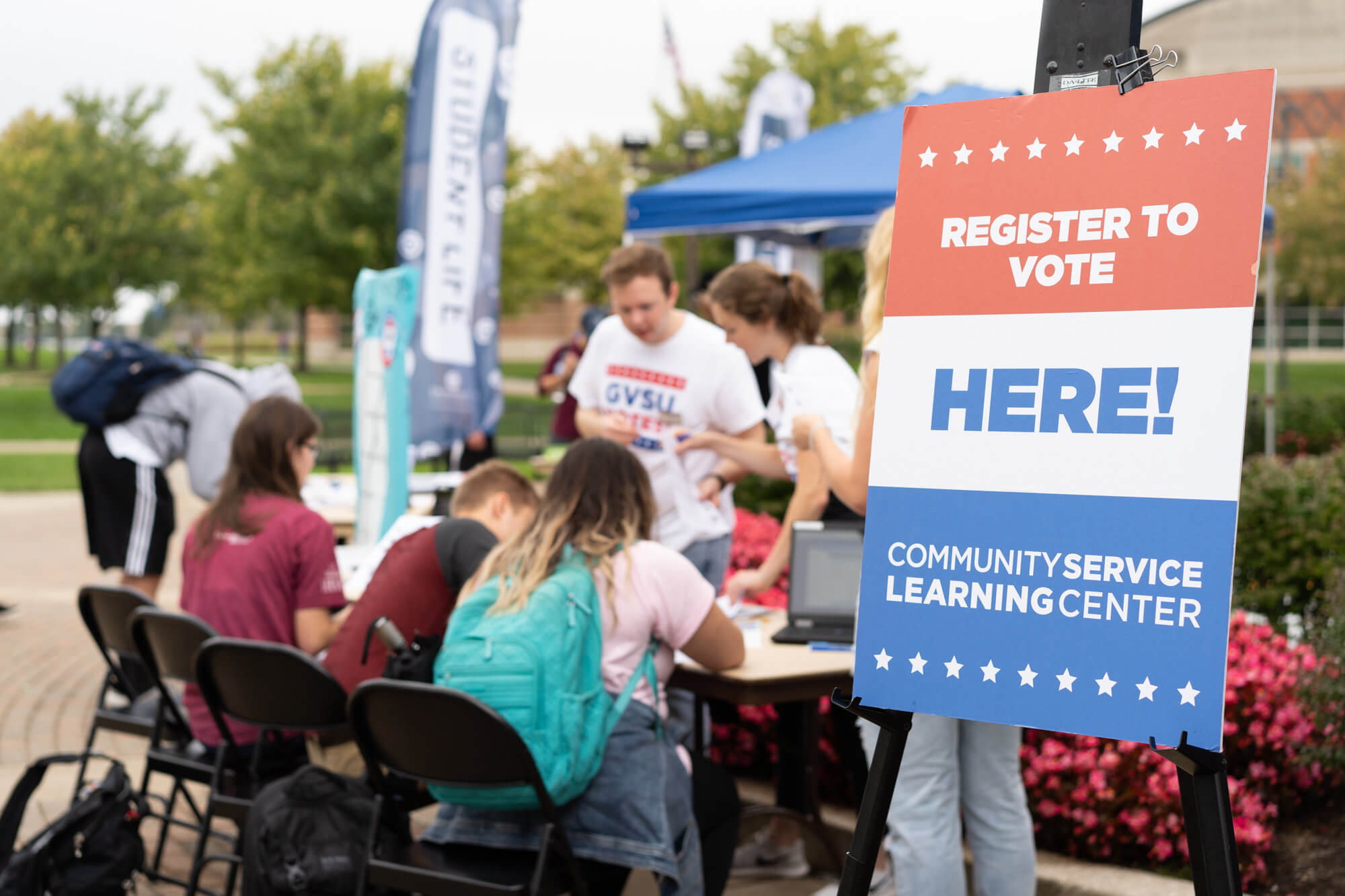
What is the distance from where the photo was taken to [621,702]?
2816 millimetres

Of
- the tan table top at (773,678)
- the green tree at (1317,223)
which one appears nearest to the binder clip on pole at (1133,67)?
the tan table top at (773,678)

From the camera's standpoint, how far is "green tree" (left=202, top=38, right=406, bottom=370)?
32688 mm

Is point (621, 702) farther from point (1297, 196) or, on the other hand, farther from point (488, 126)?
point (1297, 196)

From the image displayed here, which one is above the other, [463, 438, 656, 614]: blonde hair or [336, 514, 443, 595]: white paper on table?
[463, 438, 656, 614]: blonde hair

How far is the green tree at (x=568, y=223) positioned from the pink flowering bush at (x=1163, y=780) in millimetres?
30767

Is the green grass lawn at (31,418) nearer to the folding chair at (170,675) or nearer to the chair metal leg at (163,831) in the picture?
the chair metal leg at (163,831)

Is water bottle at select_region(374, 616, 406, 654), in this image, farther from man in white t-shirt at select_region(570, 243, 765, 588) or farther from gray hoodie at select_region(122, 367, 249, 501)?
gray hoodie at select_region(122, 367, 249, 501)

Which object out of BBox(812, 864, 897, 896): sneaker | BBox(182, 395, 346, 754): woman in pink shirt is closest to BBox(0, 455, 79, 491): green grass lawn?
BBox(182, 395, 346, 754): woman in pink shirt

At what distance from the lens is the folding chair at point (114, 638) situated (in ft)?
12.4

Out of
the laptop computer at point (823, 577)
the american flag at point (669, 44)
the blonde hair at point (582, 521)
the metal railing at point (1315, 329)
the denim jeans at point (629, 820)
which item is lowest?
the denim jeans at point (629, 820)

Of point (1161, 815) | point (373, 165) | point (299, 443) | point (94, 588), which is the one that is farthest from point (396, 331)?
point (373, 165)

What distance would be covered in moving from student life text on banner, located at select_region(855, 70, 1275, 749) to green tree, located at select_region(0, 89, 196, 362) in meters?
35.9

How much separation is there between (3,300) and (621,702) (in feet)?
127

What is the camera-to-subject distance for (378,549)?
4.83 metres
